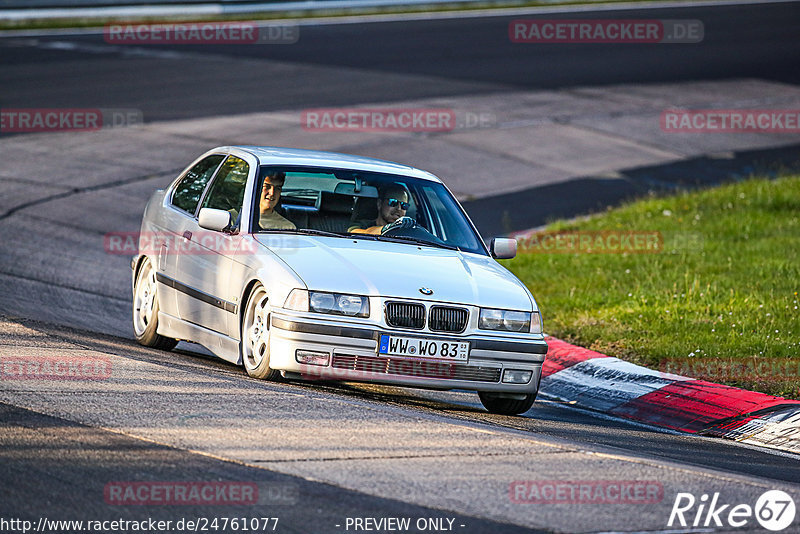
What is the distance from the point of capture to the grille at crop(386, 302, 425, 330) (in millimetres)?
7504

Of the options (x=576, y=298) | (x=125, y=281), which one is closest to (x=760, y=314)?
(x=576, y=298)

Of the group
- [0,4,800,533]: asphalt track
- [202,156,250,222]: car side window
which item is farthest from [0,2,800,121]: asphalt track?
[202,156,250,222]: car side window

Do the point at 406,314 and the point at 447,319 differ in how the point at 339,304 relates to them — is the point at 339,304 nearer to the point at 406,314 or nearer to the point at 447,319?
the point at 406,314

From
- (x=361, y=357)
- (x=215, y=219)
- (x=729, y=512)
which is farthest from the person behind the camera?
(x=215, y=219)

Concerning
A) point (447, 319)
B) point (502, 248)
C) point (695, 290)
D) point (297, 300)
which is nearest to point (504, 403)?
point (447, 319)

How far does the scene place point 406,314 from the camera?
7.52 m

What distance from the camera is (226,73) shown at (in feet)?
81.3

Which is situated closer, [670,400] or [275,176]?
[275,176]

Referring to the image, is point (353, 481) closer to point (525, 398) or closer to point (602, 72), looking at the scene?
point (525, 398)

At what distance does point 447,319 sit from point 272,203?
67.7 inches

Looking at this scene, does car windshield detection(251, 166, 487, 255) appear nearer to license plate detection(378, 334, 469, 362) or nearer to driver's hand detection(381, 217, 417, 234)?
driver's hand detection(381, 217, 417, 234)

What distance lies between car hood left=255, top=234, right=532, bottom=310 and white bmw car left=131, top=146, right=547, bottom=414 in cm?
1

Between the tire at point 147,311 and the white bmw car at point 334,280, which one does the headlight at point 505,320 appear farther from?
the tire at point 147,311

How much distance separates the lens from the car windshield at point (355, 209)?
336 inches
